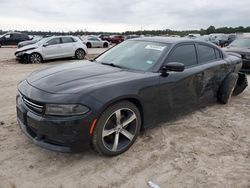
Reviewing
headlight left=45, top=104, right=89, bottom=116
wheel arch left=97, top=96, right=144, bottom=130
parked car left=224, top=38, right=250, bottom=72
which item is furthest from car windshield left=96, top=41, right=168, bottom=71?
parked car left=224, top=38, right=250, bottom=72

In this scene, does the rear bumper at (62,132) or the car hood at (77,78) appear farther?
the car hood at (77,78)

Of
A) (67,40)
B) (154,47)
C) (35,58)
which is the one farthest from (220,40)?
(154,47)

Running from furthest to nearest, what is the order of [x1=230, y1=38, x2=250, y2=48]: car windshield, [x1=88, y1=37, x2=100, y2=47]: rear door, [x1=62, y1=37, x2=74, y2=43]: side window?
1. [x1=88, y1=37, x2=100, y2=47]: rear door
2. [x1=62, y1=37, x2=74, y2=43]: side window
3. [x1=230, y1=38, x2=250, y2=48]: car windshield

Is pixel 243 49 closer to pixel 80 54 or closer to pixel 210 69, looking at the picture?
pixel 210 69

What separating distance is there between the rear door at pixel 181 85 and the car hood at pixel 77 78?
1.95ft

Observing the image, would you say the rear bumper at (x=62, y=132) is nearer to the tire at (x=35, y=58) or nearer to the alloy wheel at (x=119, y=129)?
the alloy wheel at (x=119, y=129)

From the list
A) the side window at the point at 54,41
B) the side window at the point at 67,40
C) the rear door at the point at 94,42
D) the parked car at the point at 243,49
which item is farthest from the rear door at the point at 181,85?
the rear door at the point at 94,42

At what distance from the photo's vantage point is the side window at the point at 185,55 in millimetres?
4216

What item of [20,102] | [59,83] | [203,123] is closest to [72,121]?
[59,83]

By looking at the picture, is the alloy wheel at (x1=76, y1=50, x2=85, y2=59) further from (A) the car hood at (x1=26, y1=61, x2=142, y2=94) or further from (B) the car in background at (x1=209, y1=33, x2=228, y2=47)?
(B) the car in background at (x1=209, y1=33, x2=228, y2=47)

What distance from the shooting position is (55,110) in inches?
116

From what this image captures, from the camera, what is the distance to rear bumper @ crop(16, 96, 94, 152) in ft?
9.57

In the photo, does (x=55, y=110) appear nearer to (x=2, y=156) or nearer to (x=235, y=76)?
(x=2, y=156)

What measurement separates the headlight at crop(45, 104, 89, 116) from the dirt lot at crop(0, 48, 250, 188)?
28.3 inches
